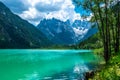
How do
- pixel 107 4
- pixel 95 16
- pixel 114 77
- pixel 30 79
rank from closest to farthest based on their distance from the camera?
pixel 114 77
pixel 107 4
pixel 95 16
pixel 30 79

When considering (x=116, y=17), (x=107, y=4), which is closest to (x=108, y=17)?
(x=116, y=17)

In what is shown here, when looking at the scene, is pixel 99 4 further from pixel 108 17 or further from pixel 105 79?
pixel 105 79

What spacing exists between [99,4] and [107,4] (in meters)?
1.15

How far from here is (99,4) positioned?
38.8 metres

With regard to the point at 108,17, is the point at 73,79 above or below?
below

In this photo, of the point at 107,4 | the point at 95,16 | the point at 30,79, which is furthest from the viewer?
the point at 30,79

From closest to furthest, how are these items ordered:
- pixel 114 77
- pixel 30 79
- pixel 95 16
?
pixel 114 77 < pixel 95 16 < pixel 30 79

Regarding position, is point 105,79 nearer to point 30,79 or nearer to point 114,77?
point 114,77

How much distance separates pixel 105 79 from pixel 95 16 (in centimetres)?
2558

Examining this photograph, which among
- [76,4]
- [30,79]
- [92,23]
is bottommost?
[30,79]

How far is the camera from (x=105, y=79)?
1638 centimetres

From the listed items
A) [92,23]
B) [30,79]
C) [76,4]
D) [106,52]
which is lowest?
[30,79]

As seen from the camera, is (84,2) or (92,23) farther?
(92,23)

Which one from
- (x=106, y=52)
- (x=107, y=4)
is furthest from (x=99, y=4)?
(x=106, y=52)
